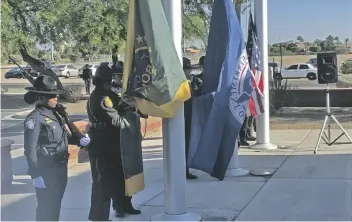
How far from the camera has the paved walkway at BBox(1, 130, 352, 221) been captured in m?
6.23

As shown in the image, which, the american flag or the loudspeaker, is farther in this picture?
the loudspeaker

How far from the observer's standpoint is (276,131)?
13.9 meters

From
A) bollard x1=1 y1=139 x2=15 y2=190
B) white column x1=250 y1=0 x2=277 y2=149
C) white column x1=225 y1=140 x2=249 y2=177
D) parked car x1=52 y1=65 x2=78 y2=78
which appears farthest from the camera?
parked car x1=52 y1=65 x2=78 y2=78

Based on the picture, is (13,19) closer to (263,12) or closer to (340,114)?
(263,12)

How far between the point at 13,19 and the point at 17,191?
6.21m

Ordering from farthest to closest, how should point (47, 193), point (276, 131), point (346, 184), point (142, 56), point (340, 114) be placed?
point (340, 114), point (276, 131), point (346, 184), point (142, 56), point (47, 193)

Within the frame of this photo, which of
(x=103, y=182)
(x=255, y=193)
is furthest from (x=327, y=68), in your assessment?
(x=103, y=182)

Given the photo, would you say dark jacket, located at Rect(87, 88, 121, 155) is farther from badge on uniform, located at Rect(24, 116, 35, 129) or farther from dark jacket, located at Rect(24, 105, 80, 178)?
badge on uniform, located at Rect(24, 116, 35, 129)

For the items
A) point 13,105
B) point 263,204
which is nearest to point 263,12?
point 263,204

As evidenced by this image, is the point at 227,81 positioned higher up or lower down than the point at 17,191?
higher up

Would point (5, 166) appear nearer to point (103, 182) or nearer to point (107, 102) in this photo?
point (103, 182)

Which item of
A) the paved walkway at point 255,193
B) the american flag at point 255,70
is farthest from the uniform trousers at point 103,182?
the american flag at point 255,70

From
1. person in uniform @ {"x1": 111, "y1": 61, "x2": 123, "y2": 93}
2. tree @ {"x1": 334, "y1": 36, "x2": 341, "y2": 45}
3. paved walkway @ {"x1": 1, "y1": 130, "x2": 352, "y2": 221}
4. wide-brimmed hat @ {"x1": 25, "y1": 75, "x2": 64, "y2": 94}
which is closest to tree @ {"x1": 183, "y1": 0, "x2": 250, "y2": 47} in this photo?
paved walkway @ {"x1": 1, "y1": 130, "x2": 352, "y2": 221}

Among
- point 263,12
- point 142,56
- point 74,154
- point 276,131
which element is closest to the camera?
point 142,56
